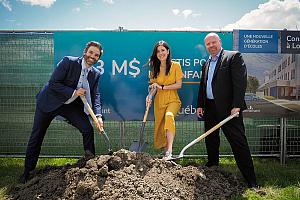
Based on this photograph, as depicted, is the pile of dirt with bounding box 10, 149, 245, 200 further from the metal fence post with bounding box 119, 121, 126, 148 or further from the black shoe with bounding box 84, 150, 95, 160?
the metal fence post with bounding box 119, 121, 126, 148

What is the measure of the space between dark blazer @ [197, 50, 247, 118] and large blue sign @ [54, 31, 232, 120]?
1.02 metres

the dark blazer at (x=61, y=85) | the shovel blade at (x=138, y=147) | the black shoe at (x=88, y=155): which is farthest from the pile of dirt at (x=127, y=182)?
the dark blazer at (x=61, y=85)

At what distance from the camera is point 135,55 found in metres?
5.57

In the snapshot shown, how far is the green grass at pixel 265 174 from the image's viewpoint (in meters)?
4.36

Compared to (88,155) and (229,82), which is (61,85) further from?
(229,82)

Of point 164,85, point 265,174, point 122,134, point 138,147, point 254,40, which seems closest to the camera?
point 138,147

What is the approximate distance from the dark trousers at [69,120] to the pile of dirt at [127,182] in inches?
16.4

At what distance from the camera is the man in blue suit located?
15.0 feet

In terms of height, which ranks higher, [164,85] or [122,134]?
[164,85]

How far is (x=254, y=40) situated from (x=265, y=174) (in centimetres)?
198

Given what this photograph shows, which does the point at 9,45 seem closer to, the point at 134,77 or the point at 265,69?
the point at 134,77

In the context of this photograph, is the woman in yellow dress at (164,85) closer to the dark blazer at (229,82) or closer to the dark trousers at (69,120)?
the dark blazer at (229,82)

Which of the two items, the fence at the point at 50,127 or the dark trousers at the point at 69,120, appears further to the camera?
the fence at the point at 50,127

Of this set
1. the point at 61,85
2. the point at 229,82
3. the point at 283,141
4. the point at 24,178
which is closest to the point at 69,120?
the point at 61,85
